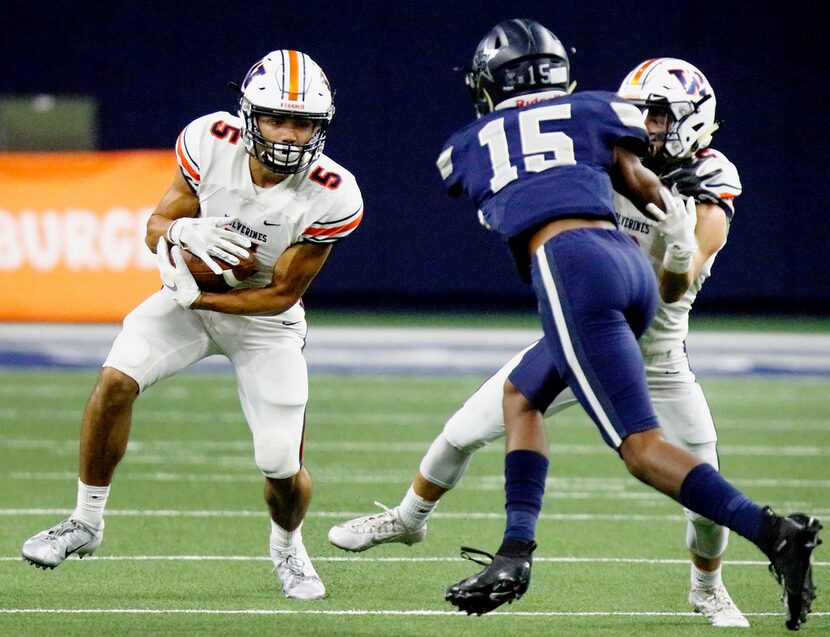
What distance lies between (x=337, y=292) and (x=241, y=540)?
310 inches

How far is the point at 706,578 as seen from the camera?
3.49m

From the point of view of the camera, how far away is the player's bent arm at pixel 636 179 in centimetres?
306

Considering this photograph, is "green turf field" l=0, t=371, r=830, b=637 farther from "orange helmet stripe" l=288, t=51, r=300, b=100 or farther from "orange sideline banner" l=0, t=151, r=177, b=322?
"orange helmet stripe" l=288, t=51, r=300, b=100

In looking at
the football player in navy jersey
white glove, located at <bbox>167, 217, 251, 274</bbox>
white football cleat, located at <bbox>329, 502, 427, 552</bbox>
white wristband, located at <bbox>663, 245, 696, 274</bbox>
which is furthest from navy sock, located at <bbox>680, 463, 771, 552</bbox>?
white glove, located at <bbox>167, 217, 251, 274</bbox>

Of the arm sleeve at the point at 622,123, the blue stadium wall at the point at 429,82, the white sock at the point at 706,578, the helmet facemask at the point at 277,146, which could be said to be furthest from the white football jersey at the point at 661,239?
the blue stadium wall at the point at 429,82

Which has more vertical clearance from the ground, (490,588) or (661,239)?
(661,239)

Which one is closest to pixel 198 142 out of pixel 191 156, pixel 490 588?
pixel 191 156

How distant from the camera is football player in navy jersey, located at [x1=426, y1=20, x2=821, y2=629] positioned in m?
2.79

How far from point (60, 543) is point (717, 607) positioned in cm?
163

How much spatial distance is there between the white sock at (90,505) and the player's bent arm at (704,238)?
150 cm

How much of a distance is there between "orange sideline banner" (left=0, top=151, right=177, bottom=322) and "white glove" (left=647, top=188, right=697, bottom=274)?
6316 millimetres

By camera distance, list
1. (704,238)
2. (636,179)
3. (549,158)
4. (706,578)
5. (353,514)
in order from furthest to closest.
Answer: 1. (353,514)
2. (706,578)
3. (704,238)
4. (636,179)
5. (549,158)

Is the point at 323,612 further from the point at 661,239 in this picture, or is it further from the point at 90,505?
the point at 661,239

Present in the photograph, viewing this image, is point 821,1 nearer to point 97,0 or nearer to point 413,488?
point 97,0
